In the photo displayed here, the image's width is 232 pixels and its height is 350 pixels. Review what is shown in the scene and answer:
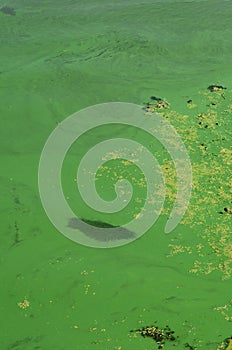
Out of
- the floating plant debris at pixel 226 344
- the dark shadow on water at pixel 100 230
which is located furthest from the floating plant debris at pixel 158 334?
the dark shadow on water at pixel 100 230

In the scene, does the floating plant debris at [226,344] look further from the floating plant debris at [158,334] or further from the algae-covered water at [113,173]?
the floating plant debris at [158,334]

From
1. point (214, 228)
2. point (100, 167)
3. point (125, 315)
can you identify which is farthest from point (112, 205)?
point (125, 315)

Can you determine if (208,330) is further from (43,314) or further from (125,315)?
(43,314)

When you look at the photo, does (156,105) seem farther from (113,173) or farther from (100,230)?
(100,230)

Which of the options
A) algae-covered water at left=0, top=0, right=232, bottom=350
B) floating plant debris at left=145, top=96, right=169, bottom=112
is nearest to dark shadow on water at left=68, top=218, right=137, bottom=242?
algae-covered water at left=0, top=0, right=232, bottom=350

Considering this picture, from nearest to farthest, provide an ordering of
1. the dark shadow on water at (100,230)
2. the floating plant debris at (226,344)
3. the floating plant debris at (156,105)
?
the floating plant debris at (226,344) < the dark shadow on water at (100,230) < the floating plant debris at (156,105)

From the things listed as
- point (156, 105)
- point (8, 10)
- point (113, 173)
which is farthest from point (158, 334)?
point (8, 10)

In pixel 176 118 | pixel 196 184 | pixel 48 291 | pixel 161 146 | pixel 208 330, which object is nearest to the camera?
pixel 208 330
